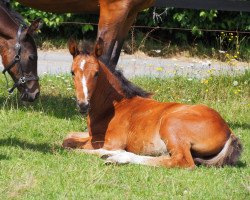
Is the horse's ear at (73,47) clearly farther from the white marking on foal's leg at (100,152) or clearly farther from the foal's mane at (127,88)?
the white marking on foal's leg at (100,152)

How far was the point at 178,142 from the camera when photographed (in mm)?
6043

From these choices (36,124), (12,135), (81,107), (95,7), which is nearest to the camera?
(81,107)

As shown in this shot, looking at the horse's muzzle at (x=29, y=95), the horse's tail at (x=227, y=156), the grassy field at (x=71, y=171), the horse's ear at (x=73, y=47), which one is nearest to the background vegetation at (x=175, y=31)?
the grassy field at (x=71, y=171)

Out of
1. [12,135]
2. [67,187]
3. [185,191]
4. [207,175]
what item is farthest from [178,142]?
[12,135]

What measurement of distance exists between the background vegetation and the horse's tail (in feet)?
24.2

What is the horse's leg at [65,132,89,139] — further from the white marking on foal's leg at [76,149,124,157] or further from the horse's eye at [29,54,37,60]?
the horse's eye at [29,54,37,60]

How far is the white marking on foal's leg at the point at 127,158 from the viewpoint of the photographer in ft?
19.9

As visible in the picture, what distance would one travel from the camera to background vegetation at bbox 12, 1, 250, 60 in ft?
44.7

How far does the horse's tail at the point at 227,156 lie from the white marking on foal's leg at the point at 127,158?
45cm

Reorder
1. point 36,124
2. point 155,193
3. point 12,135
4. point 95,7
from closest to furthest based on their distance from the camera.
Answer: point 155,193 → point 12,135 → point 36,124 → point 95,7

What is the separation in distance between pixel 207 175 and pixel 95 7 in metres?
3.51

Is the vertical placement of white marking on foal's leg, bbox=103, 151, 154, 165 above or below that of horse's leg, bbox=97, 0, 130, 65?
below

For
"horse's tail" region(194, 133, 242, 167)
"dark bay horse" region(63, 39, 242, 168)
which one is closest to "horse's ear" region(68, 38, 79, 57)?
"dark bay horse" region(63, 39, 242, 168)

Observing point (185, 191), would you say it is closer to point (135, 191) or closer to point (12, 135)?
point (135, 191)
